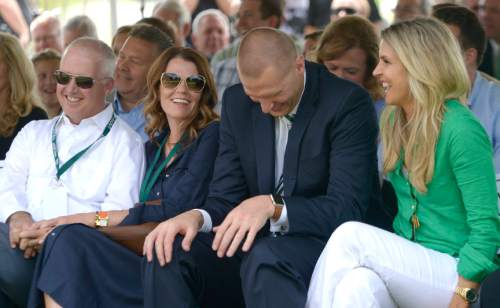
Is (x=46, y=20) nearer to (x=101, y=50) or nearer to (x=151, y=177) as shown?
(x=101, y=50)

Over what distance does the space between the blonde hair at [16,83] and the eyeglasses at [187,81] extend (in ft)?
3.22

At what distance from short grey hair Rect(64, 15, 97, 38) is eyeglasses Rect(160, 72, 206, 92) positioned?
3723 millimetres

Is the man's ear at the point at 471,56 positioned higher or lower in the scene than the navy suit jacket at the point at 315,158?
higher

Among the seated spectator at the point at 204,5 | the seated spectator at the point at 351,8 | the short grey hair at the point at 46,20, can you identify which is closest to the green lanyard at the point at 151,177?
the seated spectator at the point at 351,8

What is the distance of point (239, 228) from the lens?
3.76 m

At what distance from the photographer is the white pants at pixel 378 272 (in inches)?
143

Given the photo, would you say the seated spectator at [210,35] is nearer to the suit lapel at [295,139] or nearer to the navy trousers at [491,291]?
the suit lapel at [295,139]

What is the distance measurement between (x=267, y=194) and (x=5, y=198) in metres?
1.42

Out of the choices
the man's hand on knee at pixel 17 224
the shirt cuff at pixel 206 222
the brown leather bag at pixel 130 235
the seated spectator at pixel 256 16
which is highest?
the seated spectator at pixel 256 16

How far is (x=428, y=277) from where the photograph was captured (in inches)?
146

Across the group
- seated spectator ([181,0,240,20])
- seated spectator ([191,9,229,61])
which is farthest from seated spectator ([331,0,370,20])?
seated spectator ([181,0,240,20])

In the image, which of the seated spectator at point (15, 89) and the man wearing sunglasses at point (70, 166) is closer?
the man wearing sunglasses at point (70, 166)

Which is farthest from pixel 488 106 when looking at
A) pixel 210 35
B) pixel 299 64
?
pixel 210 35

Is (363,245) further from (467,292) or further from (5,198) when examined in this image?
(5,198)
